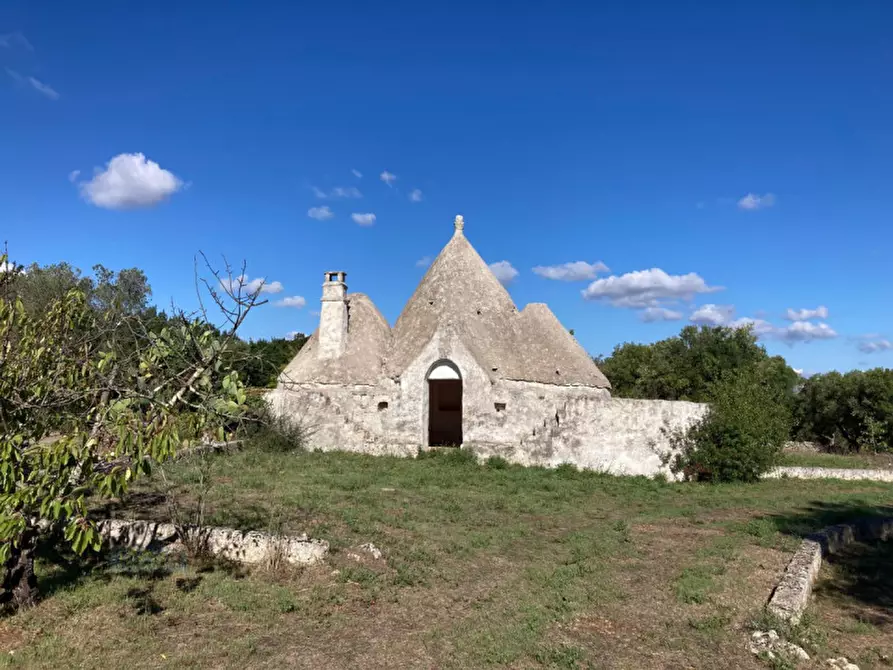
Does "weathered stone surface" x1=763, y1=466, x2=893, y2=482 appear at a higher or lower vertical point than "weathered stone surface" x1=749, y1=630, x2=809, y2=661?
higher

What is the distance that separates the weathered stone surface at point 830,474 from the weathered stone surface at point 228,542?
14668 mm

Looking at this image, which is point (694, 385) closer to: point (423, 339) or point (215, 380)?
point (423, 339)

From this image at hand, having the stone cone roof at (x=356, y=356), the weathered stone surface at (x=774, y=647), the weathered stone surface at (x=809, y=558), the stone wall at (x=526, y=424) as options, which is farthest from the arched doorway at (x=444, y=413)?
the weathered stone surface at (x=774, y=647)

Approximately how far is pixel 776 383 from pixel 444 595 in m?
28.9

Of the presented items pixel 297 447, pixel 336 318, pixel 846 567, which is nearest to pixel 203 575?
pixel 846 567

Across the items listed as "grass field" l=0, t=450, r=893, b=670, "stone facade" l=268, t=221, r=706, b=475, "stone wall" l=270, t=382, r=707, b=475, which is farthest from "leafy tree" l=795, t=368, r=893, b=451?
"grass field" l=0, t=450, r=893, b=670

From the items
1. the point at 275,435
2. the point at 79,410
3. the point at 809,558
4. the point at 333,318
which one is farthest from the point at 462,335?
the point at 79,410

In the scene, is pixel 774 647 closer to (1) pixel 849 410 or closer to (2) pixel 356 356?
(2) pixel 356 356

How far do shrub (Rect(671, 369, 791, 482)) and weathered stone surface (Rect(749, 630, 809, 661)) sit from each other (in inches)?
394

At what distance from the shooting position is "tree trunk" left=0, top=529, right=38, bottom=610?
5602 millimetres

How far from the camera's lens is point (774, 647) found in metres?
5.70

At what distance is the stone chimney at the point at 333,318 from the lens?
17.8 meters

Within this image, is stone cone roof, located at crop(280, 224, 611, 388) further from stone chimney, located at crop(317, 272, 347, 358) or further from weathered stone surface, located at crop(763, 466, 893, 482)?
weathered stone surface, located at crop(763, 466, 893, 482)

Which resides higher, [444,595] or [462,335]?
[462,335]
